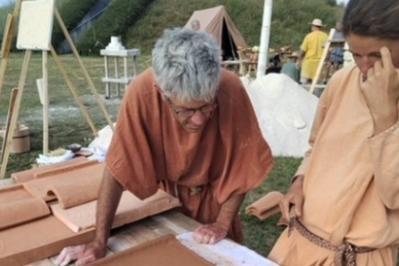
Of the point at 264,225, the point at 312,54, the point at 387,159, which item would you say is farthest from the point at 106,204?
the point at 312,54

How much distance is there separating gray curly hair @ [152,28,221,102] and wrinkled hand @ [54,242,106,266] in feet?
1.79

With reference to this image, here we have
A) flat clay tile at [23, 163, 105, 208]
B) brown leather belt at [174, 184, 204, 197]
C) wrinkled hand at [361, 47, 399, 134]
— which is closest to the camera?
wrinkled hand at [361, 47, 399, 134]

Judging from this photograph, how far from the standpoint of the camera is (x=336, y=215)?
1290 millimetres

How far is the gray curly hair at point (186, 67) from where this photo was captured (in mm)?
1233

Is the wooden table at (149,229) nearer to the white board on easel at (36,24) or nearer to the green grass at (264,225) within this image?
the green grass at (264,225)

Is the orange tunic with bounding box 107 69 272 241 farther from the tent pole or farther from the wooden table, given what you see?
the tent pole

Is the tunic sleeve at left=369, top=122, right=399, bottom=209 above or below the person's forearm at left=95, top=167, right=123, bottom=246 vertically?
above

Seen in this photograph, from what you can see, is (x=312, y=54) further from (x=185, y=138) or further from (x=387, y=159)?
(x=387, y=159)

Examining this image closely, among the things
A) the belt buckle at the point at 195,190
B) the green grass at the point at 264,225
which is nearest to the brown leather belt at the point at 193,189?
the belt buckle at the point at 195,190

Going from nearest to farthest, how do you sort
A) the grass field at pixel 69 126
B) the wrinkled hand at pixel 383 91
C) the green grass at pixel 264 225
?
the wrinkled hand at pixel 383 91 < the green grass at pixel 264 225 < the grass field at pixel 69 126

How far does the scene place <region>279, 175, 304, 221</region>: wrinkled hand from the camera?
1421mm

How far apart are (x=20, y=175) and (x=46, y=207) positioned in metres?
0.45

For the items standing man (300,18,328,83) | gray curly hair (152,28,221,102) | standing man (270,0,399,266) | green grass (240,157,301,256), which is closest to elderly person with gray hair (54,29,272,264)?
gray curly hair (152,28,221,102)

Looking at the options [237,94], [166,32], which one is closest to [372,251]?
[237,94]
